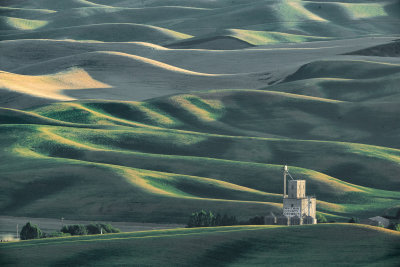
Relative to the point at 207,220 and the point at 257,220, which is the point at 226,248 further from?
the point at 257,220

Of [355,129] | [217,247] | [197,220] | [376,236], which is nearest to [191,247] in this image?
[217,247]

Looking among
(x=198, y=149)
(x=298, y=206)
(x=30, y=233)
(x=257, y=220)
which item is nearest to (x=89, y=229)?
(x=30, y=233)

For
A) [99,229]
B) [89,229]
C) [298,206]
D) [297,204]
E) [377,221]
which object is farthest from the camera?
[297,204]

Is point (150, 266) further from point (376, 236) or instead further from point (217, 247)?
point (376, 236)

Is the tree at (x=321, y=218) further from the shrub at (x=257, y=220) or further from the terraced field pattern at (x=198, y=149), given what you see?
the shrub at (x=257, y=220)

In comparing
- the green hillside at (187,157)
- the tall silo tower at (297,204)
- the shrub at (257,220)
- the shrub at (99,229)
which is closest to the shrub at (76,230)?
the shrub at (99,229)
